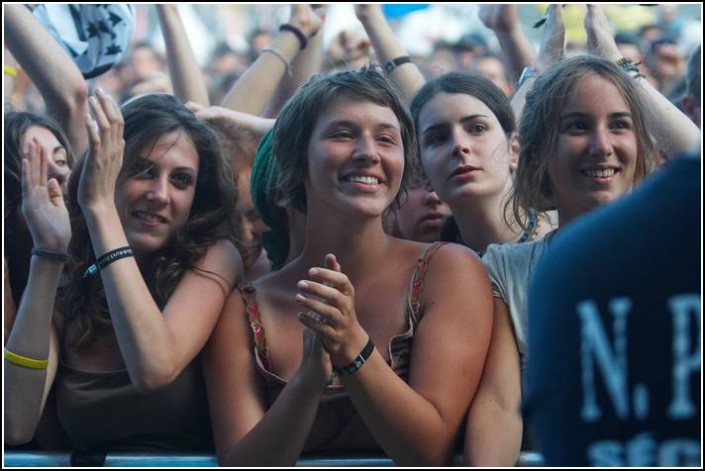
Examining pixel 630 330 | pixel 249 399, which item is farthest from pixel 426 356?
pixel 630 330

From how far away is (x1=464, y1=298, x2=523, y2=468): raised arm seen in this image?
7.71ft

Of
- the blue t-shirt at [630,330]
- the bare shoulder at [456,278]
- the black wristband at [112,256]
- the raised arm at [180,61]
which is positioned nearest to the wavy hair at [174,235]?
the black wristband at [112,256]

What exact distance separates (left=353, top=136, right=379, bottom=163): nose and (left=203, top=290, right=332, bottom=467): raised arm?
43cm

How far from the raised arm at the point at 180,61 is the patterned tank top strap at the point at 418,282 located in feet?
5.09

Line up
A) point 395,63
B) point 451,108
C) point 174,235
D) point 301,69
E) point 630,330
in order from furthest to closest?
point 301,69, point 395,63, point 451,108, point 174,235, point 630,330

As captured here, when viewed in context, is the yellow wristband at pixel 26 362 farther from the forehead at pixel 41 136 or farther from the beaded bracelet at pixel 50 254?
the forehead at pixel 41 136

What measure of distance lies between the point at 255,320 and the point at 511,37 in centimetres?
151

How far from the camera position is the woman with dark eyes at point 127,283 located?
2.56 metres

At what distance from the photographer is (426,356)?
241 cm

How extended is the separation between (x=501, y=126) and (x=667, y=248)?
1.92 meters

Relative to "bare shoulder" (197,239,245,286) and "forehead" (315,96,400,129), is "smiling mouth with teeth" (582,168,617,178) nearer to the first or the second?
"forehead" (315,96,400,129)

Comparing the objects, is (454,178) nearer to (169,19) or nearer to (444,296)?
(444,296)

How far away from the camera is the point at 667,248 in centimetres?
113

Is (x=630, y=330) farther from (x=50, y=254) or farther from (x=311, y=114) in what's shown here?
(x=50, y=254)
